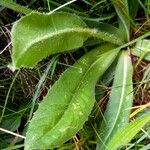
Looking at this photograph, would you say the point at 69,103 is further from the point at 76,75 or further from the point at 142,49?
the point at 142,49

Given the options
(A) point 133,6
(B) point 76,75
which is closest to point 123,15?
(A) point 133,6

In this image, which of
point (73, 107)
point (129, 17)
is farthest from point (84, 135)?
point (129, 17)

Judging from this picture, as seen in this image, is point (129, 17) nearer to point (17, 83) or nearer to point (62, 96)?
point (62, 96)

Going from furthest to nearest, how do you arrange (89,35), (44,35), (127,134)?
(89,35) < (44,35) < (127,134)

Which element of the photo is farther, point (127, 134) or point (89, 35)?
point (89, 35)

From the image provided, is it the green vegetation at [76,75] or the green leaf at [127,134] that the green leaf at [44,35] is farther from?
the green leaf at [127,134]

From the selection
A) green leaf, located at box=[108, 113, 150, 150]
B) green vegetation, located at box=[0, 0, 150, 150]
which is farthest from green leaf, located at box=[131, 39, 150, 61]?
green leaf, located at box=[108, 113, 150, 150]
